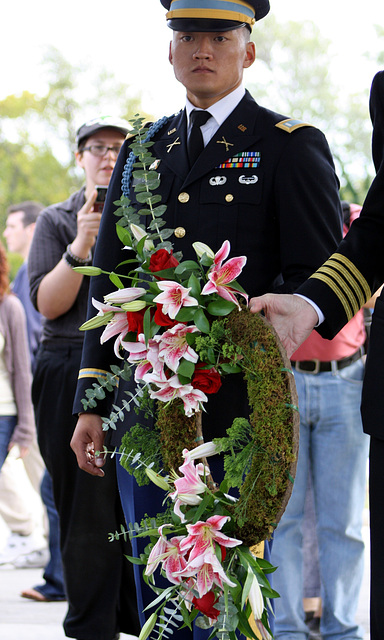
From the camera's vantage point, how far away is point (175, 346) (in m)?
2.17

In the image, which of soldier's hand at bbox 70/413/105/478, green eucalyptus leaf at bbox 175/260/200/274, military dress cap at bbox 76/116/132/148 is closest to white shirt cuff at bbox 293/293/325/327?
green eucalyptus leaf at bbox 175/260/200/274

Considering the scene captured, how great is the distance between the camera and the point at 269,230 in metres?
2.57

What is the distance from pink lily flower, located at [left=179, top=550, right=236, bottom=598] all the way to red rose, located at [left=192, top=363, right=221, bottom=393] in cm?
38

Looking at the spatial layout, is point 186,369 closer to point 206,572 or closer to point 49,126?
point 206,572

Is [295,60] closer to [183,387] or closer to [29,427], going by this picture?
[29,427]

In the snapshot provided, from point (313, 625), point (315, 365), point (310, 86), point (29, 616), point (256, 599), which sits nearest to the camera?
point (256, 599)

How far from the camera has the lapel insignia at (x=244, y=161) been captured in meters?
2.60

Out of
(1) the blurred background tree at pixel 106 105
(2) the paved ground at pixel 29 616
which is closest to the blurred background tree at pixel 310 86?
(1) the blurred background tree at pixel 106 105

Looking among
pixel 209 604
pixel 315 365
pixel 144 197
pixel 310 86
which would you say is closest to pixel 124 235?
pixel 144 197

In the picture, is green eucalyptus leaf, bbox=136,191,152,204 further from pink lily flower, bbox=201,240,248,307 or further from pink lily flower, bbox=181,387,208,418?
pink lily flower, bbox=181,387,208,418

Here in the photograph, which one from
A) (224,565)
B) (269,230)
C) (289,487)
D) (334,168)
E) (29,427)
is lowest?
(29,427)

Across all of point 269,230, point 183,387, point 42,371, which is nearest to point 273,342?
point 183,387

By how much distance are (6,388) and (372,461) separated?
368cm

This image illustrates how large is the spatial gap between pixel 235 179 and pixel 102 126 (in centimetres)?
178
